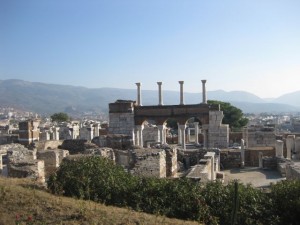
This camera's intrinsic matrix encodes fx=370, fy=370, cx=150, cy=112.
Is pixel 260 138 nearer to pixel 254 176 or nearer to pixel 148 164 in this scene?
pixel 254 176

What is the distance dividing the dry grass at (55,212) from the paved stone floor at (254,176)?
38.0 feet

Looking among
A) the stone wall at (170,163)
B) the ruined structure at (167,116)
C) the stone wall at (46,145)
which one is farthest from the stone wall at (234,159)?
the stone wall at (46,145)

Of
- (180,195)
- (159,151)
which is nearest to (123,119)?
(159,151)

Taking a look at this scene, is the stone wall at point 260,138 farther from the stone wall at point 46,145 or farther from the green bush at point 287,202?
the green bush at point 287,202

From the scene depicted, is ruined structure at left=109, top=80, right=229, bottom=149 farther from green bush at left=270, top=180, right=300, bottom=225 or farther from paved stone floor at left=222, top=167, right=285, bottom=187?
green bush at left=270, top=180, right=300, bottom=225

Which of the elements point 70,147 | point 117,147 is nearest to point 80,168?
point 117,147

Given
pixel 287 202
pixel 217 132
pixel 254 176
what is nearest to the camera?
pixel 287 202

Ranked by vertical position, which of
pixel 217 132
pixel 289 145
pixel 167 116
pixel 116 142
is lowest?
pixel 289 145

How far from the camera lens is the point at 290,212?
10.1 m

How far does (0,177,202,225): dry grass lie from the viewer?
8938mm

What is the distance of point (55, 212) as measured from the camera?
939 centimetres

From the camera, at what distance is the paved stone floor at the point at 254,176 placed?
820 inches

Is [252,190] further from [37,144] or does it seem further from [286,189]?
[37,144]

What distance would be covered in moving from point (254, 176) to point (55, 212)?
16159mm
